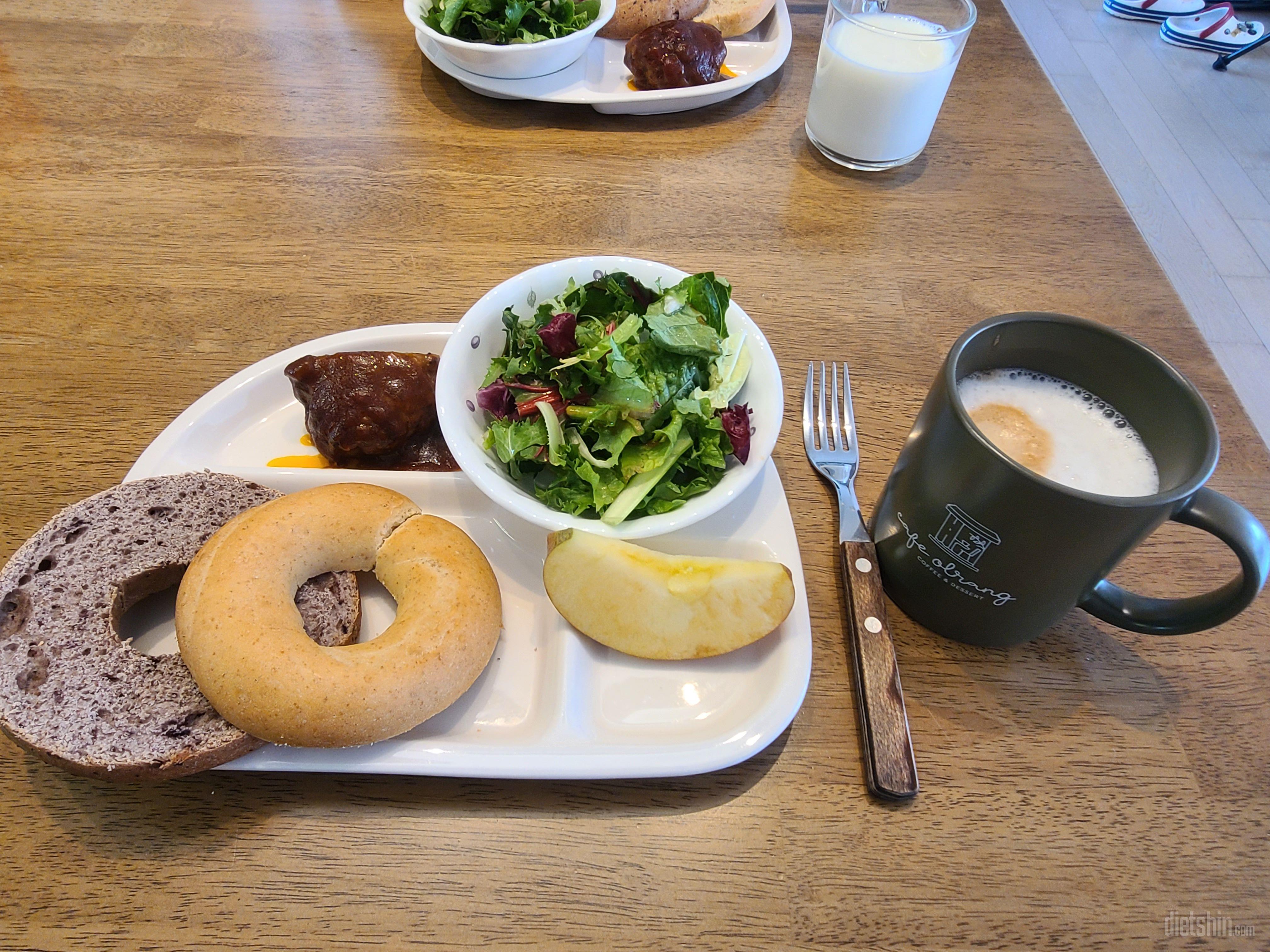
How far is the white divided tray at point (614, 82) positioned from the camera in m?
1.91

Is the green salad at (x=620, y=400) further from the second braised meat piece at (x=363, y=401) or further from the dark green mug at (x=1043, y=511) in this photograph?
the dark green mug at (x=1043, y=511)

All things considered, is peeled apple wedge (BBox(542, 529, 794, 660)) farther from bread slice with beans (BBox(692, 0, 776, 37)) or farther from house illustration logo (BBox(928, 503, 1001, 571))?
bread slice with beans (BBox(692, 0, 776, 37))

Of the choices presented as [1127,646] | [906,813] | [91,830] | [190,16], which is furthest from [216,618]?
[190,16]

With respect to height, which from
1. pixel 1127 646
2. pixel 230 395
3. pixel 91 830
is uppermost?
pixel 1127 646

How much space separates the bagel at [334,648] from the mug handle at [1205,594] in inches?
30.2

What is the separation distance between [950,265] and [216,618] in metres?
1.59

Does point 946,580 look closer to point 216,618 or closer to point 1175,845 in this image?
point 1175,845

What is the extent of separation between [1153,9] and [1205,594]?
5.35 m

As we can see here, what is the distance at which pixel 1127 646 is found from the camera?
3.49ft

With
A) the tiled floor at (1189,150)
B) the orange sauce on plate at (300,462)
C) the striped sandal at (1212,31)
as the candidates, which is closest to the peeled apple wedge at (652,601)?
the orange sauce on plate at (300,462)

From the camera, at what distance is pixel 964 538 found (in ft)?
2.89

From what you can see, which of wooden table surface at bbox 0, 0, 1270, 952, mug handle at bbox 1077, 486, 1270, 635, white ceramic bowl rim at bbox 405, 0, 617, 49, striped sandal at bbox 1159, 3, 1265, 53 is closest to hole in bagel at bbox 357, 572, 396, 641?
wooden table surface at bbox 0, 0, 1270, 952

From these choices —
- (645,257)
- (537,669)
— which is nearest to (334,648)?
(537,669)

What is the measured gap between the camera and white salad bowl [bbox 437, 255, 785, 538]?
3.31 feet
